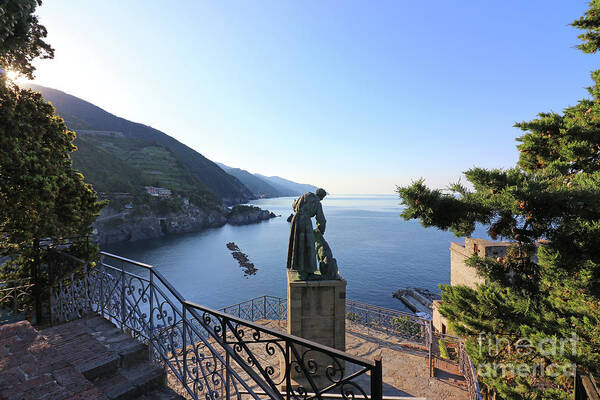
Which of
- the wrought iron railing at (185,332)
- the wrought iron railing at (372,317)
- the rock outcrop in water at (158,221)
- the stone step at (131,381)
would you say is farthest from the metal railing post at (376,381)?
the rock outcrop in water at (158,221)

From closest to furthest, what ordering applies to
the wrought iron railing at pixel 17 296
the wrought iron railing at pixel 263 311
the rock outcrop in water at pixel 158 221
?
the wrought iron railing at pixel 17 296 → the wrought iron railing at pixel 263 311 → the rock outcrop in water at pixel 158 221

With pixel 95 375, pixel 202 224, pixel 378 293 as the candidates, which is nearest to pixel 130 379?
pixel 95 375

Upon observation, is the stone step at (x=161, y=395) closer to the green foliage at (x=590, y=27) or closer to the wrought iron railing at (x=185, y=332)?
the wrought iron railing at (x=185, y=332)

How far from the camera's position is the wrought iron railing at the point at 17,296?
6102 mm

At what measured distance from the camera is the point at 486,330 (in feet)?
18.7

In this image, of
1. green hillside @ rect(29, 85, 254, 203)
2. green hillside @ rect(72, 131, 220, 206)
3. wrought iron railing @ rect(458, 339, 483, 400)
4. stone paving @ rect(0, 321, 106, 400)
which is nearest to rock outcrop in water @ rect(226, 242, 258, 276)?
green hillside @ rect(72, 131, 220, 206)

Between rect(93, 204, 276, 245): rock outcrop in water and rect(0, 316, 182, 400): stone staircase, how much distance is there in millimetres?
55382

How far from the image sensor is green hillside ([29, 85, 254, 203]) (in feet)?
403

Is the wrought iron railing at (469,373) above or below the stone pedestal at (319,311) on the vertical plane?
below

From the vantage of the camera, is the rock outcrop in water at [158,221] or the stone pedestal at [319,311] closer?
the stone pedestal at [319,311]

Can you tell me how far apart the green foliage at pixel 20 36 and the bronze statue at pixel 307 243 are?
24.1 feet

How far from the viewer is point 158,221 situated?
246ft

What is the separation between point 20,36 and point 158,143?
153 metres

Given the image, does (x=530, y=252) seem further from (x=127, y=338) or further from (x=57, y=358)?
(x=57, y=358)
